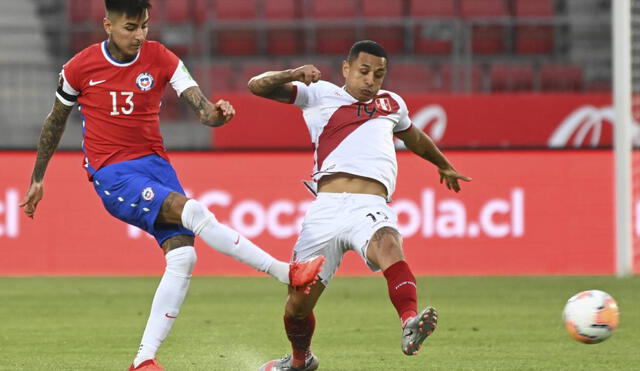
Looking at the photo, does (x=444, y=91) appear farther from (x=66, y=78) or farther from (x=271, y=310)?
(x=66, y=78)

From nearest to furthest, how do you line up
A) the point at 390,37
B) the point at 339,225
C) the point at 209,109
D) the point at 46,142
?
the point at 209,109, the point at 46,142, the point at 339,225, the point at 390,37

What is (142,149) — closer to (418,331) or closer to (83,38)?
(418,331)

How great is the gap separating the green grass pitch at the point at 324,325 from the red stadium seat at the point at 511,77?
552cm

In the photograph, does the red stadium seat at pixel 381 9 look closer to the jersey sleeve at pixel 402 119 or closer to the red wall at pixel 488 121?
the red wall at pixel 488 121

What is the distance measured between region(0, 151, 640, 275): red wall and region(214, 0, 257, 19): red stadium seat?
6929mm

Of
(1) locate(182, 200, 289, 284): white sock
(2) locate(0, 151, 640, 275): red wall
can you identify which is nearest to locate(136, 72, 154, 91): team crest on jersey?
(1) locate(182, 200, 289, 284): white sock

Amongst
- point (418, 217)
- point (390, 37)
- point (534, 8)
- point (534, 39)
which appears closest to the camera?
point (418, 217)

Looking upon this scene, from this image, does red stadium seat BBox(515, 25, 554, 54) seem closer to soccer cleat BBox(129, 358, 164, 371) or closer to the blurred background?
the blurred background

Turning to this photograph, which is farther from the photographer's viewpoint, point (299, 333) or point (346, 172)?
point (299, 333)

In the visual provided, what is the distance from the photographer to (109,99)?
6.74 m

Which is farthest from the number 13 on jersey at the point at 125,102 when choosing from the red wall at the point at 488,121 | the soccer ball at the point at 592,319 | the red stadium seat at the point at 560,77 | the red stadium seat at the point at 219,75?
the red stadium seat at the point at 560,77

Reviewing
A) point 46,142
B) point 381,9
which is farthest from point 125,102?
point 381,9

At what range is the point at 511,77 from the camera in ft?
65.2

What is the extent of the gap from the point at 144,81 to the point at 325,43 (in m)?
14.4
